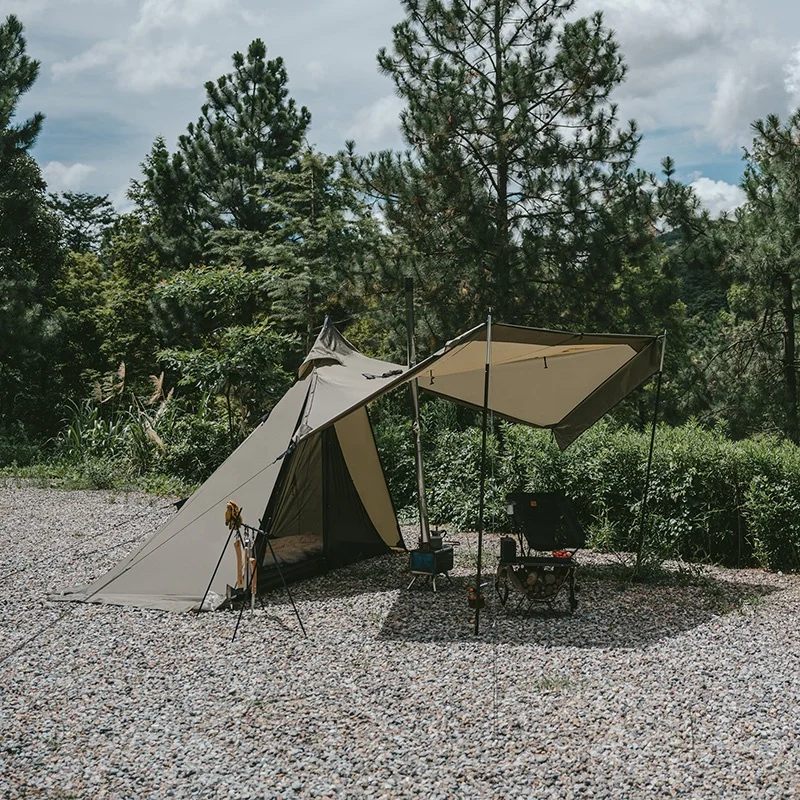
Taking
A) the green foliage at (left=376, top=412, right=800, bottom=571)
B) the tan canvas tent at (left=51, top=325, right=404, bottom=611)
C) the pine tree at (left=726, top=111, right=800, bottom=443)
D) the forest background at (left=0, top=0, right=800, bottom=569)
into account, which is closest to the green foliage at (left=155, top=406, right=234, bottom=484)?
the forest background at (left=0, top=0, right=800, bottom=569)

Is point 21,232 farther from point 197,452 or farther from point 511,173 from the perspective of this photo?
point 511,173

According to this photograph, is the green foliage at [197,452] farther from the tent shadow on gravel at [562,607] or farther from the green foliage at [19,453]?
the tent shadow on gravel at [562,607]

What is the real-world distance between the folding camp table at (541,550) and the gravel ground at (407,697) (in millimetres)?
190

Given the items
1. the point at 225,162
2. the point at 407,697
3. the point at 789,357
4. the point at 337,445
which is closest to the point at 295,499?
the point at 337,445

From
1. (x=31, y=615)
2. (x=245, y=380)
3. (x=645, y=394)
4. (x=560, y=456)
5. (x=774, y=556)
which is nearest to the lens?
(x=31, y=615)

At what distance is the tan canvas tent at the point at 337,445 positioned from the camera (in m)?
5.47

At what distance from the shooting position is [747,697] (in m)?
3.70

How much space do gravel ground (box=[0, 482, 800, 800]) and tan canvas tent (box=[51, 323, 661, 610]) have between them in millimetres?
413

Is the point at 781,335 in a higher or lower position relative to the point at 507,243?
lower

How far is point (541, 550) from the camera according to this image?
18.7ft

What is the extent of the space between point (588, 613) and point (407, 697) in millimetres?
1816

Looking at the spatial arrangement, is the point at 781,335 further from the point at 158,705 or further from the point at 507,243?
the point at 158,705

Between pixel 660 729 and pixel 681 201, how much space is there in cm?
779

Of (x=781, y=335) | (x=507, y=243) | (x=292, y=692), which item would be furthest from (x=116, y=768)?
(x=781, y=335)
